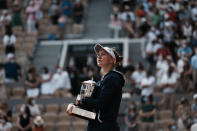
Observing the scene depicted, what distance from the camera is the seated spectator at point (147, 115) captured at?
1471 centimetres

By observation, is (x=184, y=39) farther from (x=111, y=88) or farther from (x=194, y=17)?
(x=111, y=88)

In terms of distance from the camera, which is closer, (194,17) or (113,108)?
(113,108)

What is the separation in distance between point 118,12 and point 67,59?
270cm

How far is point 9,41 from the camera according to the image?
19.4m

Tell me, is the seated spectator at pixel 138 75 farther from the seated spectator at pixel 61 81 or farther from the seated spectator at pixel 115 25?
the seated spectator at pixel 115 25

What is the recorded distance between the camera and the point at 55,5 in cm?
2238

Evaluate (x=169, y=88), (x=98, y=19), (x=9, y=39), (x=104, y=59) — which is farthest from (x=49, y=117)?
(x=104, y=59)

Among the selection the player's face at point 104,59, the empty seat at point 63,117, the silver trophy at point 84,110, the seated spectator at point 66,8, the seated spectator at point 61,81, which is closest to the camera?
the silver trophy at point 84,110

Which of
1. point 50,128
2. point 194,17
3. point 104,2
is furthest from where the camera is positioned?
point 104,2

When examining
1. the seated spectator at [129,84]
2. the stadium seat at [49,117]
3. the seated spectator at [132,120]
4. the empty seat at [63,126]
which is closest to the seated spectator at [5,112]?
the stadium seat at [49,117]

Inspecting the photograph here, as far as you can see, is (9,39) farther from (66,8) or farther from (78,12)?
(78,12)

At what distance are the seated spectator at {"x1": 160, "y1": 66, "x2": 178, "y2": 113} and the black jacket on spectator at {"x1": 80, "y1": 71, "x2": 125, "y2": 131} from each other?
10380 mm

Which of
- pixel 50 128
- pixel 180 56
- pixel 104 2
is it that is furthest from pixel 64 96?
pixel 104 2

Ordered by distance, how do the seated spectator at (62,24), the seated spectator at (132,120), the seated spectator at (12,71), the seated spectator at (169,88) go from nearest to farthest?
the seated spectator at (132,120) < the seated spectator at (169,88) < the seated spectator at (12,71) < the seated spectator at (62,24)
